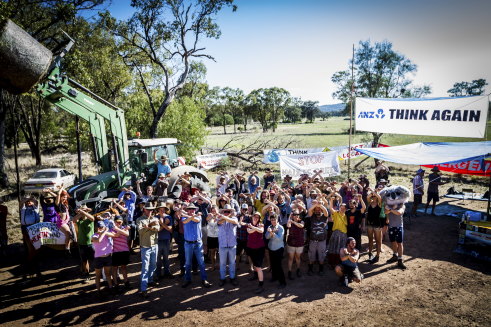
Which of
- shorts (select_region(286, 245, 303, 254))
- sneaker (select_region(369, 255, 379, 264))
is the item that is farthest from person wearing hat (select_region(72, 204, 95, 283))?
sneaker (select_region(369, 255, 379, 264))

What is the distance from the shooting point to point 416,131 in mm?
9477

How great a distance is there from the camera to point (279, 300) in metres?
5.66

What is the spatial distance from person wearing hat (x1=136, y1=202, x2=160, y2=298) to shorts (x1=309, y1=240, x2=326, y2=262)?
3.62 metres

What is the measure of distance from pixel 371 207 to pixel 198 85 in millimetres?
26748

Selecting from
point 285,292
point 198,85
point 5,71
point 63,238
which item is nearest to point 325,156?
point 285,292

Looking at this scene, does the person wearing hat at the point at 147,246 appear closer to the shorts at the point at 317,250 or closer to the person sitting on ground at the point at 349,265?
the shorts at the point at 317,250

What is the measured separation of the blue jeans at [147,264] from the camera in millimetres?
5895

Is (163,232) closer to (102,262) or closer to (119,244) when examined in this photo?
(119,244)

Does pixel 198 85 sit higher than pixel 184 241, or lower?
higher

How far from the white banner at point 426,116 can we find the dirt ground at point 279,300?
3935 mm

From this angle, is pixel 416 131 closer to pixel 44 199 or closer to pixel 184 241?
pixel 184 241

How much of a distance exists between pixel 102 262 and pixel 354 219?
230 inches

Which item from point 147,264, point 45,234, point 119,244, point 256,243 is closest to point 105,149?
point 45,234

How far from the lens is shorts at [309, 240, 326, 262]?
21.9ft
